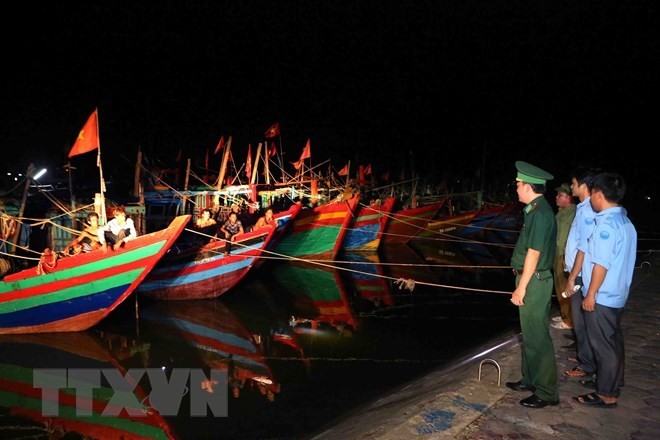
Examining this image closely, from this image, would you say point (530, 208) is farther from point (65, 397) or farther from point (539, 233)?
point (65, 397)

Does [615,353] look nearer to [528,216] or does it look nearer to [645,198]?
[528,216]

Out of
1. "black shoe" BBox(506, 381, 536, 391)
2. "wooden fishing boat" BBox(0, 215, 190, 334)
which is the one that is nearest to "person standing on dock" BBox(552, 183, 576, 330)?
"black shoe" BBox(506, 381, 536, 391)

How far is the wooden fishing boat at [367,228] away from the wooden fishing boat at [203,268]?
6.07m

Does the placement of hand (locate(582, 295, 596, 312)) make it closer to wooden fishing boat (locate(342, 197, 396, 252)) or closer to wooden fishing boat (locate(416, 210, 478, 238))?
wooden fishing boat (locate(342, 197, 396, 252))

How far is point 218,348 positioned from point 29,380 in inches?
114

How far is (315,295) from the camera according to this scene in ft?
39.2

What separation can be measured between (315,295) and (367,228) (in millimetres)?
6280

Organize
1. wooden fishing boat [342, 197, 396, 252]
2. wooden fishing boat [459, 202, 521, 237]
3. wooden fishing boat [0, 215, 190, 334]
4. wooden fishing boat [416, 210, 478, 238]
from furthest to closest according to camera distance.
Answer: wooden fishing boat [459, 202, 521, 237] < wooden fishing boat [416, 210, 478, 238] < wooden fishing boat [342, 197, 396, 252] < wooden fishing boat [0, 215, 190, 334]

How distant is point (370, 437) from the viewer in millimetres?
3580

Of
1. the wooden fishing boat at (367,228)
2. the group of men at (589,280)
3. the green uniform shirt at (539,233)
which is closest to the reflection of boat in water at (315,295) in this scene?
the wooden fishing boat at (367,228)

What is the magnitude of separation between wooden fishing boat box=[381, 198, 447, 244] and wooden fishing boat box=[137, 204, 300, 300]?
910 centimetres

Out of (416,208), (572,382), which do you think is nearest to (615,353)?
(572,382)

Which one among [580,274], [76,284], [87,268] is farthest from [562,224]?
[76,284]

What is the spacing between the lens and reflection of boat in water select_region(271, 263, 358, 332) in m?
9.80
